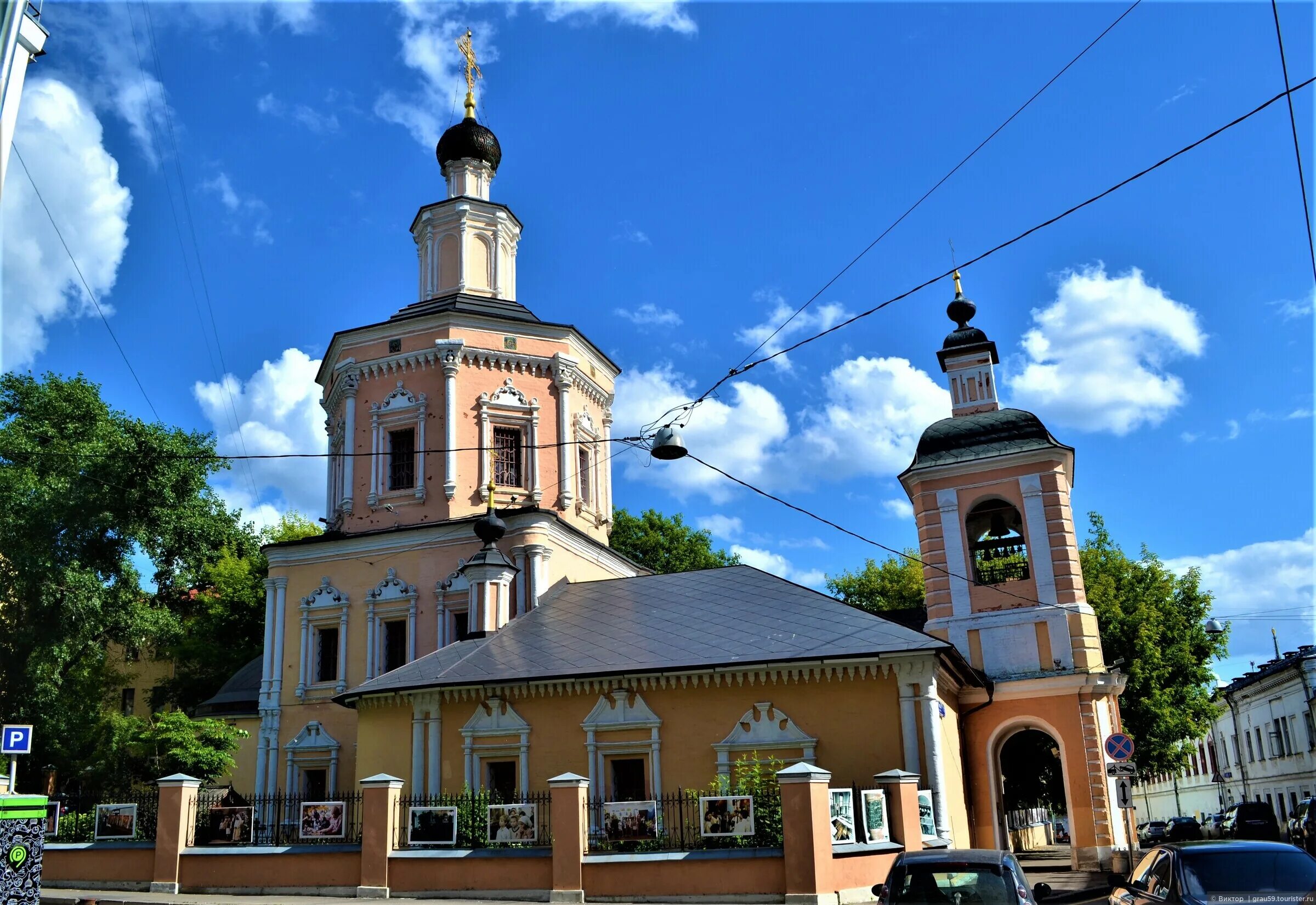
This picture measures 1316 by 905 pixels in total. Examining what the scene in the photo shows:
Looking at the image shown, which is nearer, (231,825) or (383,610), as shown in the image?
(231,825)

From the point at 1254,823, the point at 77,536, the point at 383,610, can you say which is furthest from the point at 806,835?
the point at 77,536

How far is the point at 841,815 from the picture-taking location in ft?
45.5

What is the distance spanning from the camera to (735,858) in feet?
44.3

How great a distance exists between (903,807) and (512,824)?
18.3ft

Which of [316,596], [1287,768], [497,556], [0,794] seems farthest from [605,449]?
[1287,768]

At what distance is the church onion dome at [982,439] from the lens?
2161 centimetres

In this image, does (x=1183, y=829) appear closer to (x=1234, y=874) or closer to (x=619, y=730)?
(x=619, y=730)

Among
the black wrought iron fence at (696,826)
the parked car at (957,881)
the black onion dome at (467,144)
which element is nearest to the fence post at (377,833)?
the black wrought iron fence at (696,826)

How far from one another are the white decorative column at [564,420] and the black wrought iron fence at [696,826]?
10418mm

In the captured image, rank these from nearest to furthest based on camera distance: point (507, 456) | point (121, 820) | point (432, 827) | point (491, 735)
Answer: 1. point (432, 827)
2. point (121, 820)
3. point (491, 735)
4. point (507, 456)

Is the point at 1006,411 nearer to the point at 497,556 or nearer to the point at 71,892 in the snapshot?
the point at 497,556

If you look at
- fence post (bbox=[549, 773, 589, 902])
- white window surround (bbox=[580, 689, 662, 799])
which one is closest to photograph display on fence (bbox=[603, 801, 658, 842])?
fence post (bbox=[549, 773, 589, 902])

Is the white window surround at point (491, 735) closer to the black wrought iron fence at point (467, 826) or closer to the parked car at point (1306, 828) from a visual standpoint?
the black wrought iron fence at point (467, 826)

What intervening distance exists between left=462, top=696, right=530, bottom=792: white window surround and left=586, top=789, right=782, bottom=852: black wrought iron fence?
249 cm
